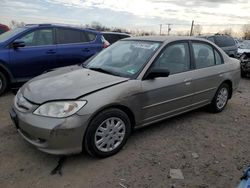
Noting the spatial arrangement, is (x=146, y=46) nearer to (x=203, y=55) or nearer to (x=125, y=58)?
(x=125, y=58)

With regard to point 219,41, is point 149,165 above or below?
below

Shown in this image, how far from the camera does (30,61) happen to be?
6953mm

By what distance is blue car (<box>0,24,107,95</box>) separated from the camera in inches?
265

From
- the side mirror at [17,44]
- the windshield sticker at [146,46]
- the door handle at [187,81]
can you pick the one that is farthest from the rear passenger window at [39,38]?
the door handle at [187,81]

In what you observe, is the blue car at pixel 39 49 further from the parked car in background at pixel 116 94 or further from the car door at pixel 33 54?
the parked car in background at pixel 116 94

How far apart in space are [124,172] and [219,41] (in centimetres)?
1113

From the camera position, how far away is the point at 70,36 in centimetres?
774

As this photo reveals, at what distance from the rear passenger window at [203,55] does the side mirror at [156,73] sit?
1213 mm

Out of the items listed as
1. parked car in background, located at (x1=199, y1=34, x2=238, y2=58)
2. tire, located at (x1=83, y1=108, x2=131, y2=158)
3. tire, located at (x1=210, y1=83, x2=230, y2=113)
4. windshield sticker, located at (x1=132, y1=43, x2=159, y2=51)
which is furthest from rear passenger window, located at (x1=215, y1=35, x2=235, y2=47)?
tire, located at (x1=83, y1=108, x2=131, y2=158)

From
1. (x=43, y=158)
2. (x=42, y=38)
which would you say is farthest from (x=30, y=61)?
(x=43, y=158)

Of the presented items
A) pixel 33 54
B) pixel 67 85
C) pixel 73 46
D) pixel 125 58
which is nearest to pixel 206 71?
pixel 125 58

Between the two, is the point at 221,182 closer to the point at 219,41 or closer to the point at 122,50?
the point at 122,50

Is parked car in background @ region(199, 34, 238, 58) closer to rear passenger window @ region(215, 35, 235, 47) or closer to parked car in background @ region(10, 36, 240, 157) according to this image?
rear passenger window @ region(215, 35, 235, 47)

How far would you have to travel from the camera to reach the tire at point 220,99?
5.82 metres
